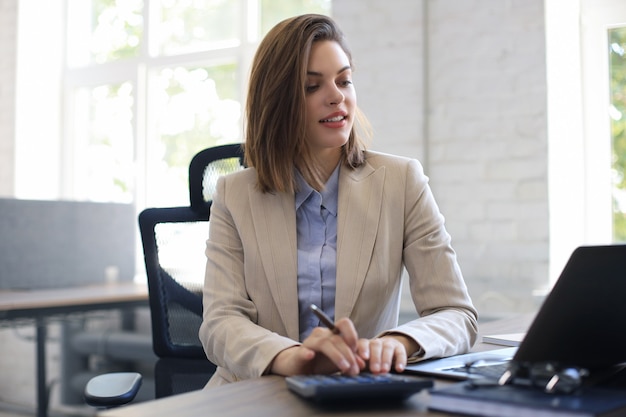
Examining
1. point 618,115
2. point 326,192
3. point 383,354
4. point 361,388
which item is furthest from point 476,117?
point 361,388

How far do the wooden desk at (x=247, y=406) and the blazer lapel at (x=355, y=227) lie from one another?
42cm

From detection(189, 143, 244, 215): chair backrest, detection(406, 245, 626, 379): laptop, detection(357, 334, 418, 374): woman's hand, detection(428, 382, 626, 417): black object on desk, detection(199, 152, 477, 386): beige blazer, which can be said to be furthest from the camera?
detection(189, 143, 244, 215): chair backrest

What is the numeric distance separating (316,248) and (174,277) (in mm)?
636

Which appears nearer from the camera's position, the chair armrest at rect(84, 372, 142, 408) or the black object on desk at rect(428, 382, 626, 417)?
the black object on desk at rect(428, 382, 626, 417)

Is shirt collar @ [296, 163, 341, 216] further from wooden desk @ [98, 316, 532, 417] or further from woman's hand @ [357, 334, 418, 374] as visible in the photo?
wooden desk @ [98, 316, 532, 417]

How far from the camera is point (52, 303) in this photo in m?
2.82

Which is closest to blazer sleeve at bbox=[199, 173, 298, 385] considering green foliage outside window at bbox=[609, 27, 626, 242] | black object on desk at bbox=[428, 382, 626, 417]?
black object on desk at bbox=[428, 382, 626, 417]

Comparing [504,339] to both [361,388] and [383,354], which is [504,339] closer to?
[383,354]

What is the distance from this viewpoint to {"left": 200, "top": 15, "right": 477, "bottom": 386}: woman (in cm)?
135

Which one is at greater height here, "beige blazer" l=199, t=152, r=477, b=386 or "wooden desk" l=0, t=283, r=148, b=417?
"beige blazer" l=199, t=152, r=477, b=386

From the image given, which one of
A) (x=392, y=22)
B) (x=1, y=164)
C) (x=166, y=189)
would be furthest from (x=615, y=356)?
(x=1, y=164)

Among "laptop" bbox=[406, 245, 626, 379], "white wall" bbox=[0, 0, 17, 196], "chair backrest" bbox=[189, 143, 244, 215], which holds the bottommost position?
"laptop" bbox=[406, 245, 626, 379]

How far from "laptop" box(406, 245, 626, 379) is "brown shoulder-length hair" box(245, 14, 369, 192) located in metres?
0.66

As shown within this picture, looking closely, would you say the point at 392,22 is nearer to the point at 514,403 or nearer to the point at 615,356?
the point at 615,356
